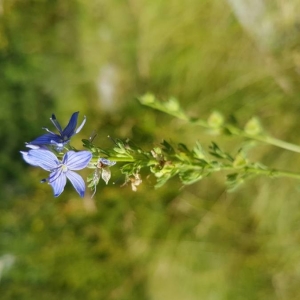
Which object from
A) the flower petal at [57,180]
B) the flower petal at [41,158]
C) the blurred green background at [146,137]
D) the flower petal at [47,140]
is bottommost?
the flower petal at [57,180]

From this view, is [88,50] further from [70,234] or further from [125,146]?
[125,146]

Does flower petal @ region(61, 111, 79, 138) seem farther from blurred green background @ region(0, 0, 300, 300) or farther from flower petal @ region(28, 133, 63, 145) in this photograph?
blurred green background @ region(0, 0, 300, 300)

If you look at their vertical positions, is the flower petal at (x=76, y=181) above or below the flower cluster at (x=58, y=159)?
below

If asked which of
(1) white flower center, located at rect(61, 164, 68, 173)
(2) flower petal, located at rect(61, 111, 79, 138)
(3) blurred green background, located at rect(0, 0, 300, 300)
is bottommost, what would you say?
(1) white flower center, located at rect(61, 164, 68, 173)

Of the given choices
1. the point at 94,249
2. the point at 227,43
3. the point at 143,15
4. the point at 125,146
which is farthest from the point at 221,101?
A: the point at 125,146

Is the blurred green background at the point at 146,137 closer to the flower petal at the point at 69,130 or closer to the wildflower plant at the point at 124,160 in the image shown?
the wildflower plant at the point at 124,160

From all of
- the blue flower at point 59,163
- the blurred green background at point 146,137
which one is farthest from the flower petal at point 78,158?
the blurred green background at point 146,137

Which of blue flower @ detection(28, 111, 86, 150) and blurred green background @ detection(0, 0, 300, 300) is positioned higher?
blurred green background @ detection(0, 0, 300, 300)

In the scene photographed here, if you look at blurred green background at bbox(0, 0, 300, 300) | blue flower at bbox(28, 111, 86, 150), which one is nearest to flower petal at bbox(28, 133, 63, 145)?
blue flower at bbox(28, 111, 86, 150)
